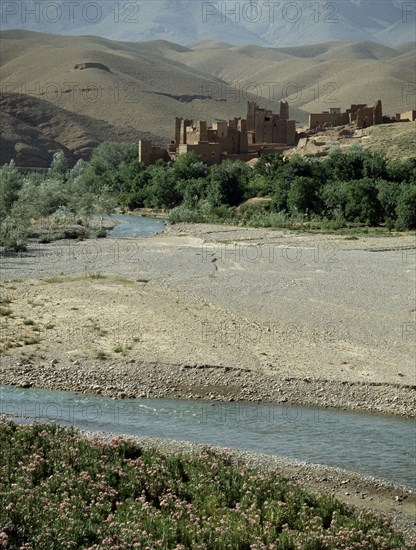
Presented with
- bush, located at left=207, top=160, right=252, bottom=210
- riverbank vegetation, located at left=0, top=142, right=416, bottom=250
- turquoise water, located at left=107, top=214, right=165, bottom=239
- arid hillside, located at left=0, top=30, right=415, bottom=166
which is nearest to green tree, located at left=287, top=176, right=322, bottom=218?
riverbank vegetation, located at left=0, top=142, right=416, bottom=250

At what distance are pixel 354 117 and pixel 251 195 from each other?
2170cm

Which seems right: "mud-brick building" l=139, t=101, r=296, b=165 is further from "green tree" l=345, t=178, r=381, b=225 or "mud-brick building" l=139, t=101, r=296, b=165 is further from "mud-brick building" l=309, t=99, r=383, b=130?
"green tree" l=345, t=178, r=381, b=225

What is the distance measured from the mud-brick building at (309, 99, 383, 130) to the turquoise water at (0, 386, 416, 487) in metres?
58.8

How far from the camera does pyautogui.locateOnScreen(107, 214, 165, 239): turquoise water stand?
1678 inches

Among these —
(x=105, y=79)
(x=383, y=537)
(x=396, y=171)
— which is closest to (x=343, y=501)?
(x=383, y=537)

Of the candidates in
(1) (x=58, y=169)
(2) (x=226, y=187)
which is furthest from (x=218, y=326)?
(1) (x=58, y=169)

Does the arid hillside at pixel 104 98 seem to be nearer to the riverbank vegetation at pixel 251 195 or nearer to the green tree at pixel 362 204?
the riverbank vegetation at pixel 251 195

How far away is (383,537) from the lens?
30.4ft

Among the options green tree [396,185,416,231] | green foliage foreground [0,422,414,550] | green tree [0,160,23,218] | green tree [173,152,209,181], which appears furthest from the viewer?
green tree [173,152,209,181]

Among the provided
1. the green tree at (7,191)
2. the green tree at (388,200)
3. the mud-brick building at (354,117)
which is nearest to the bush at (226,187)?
the green tree at (388,200)

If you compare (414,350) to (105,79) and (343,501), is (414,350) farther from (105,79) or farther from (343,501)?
(105,79)

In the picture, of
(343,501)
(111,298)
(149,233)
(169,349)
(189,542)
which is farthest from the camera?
(149,233)

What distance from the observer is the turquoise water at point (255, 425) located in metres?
12.6

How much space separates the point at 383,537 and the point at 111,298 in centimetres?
1407
